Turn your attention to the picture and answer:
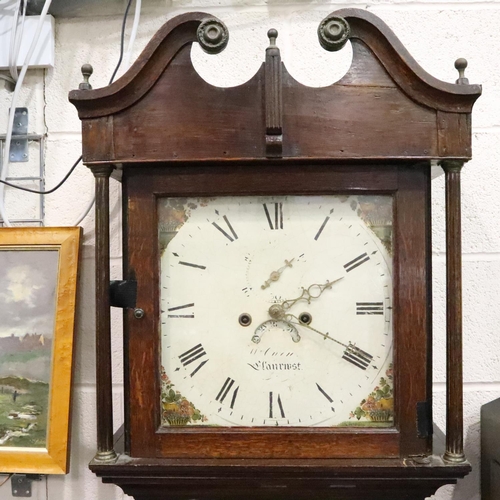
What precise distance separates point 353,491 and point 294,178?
495 mm

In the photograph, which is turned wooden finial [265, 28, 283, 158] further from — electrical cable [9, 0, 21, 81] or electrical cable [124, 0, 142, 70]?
electrical cable [9, 0, 21, 81]

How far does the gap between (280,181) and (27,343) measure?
597 millimetres

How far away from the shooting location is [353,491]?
0.82m

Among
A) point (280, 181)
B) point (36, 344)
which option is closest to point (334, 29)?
point (280, 181)

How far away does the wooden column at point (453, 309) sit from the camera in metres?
0.78

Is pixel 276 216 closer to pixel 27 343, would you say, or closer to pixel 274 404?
pixel 274 404

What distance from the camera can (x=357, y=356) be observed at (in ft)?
2.68

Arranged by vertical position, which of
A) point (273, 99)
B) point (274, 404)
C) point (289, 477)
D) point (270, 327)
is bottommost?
point (289, 477)

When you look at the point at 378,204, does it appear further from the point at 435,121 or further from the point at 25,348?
the point at 25,348

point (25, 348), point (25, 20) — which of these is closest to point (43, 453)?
point (25, 348)

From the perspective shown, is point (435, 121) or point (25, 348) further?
point (25, 348)

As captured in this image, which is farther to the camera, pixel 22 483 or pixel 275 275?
pixel 22 483

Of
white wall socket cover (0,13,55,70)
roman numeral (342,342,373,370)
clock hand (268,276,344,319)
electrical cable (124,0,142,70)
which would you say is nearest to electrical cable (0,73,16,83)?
white wall socket cover (0,13,55,70)

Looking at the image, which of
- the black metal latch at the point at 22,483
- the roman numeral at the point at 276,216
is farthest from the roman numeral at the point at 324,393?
the black metal latch at the point at 22,483
